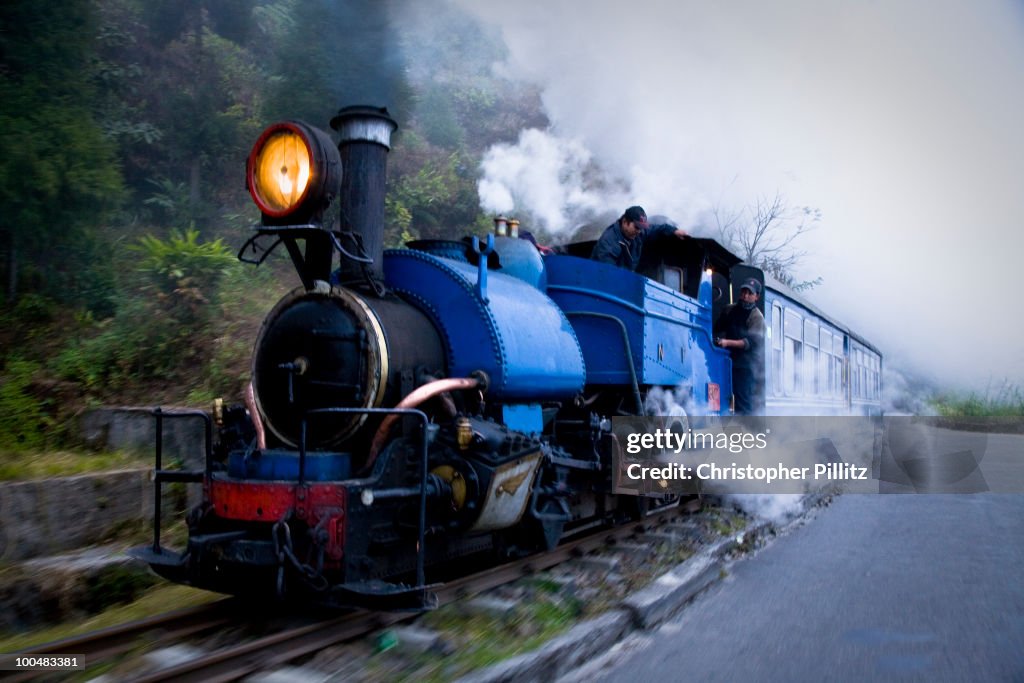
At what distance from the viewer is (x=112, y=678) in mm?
3371

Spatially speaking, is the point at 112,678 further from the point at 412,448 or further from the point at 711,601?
the point at 711,601

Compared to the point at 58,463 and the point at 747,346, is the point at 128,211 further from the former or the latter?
the point at 747,346

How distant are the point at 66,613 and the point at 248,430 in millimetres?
1876

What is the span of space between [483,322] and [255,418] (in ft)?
4.89

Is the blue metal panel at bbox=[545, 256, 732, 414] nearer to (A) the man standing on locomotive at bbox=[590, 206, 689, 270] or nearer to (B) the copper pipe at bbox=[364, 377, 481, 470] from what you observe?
(A) the man standing on locomotive at bbox=[590, 206, 689, 270]

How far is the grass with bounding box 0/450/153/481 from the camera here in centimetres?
587

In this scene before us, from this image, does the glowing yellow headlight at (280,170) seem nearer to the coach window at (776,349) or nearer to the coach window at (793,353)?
the coach window at (776,349)

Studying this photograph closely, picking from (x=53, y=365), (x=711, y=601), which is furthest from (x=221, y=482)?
(x=53, y=365)

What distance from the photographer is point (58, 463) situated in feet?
21.0

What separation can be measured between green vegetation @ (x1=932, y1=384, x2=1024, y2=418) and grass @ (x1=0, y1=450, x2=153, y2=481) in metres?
26.3

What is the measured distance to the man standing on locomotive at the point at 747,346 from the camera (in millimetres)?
8797

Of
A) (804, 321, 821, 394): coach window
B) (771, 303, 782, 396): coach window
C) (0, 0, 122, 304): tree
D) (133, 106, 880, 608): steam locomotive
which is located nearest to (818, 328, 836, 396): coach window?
(804, 321, 821, 394): coach window

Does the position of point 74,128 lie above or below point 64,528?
above

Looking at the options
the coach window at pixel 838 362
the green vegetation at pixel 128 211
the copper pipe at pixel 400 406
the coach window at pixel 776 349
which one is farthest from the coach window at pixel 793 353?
the copper pipe at pixel 400 406
